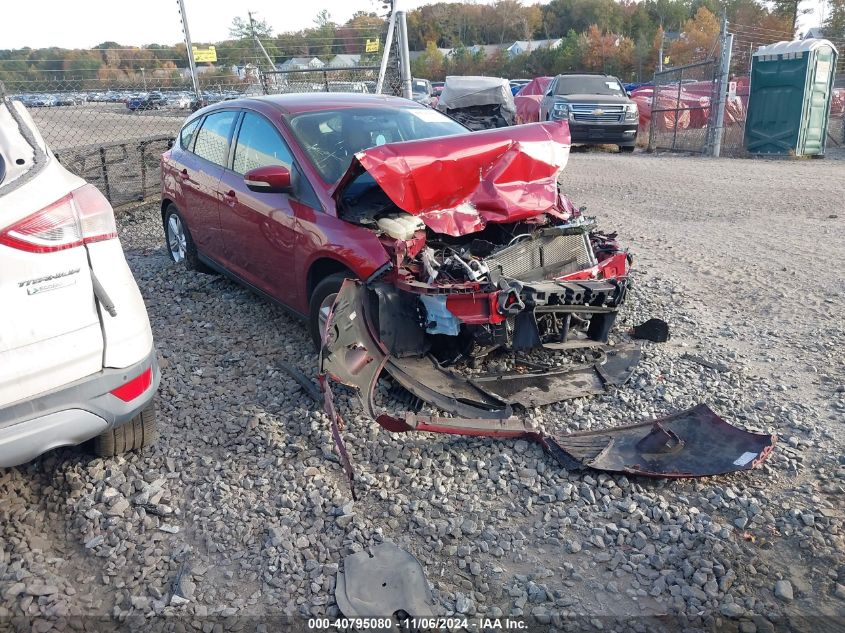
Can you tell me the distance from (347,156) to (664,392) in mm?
2670

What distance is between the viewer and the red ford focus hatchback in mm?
3807

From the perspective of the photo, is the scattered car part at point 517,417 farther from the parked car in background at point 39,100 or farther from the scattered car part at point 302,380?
the parked car in background at point 39,100

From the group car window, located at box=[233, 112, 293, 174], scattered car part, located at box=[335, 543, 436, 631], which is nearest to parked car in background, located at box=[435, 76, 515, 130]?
car window, located at box=[233, 112, 293, 174]

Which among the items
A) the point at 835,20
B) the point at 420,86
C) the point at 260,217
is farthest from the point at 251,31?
the point at 835,20

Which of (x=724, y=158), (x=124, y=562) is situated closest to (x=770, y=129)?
(x=724, y=158)

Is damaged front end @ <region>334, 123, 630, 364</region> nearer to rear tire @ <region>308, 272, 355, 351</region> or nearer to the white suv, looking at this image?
rear tire @ <region>308, 272, 355, 351</region>

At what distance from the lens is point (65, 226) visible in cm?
265

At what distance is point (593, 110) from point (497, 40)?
7527 centimetres

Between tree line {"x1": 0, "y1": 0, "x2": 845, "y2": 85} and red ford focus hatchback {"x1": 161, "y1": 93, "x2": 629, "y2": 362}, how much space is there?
6714mm

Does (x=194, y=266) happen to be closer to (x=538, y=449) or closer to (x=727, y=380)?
(x=538, y=449)

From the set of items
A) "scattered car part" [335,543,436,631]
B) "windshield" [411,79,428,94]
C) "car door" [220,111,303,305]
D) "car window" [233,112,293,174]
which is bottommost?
"scattered car part" [335,543,436,631]

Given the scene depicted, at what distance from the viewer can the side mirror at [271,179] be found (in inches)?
168

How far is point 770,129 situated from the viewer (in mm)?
15523

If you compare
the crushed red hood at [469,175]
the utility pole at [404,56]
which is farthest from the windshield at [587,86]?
the crushed red hood at [469,175]
